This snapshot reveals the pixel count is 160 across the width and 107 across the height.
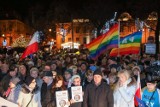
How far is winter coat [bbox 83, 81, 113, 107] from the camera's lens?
866 centimetres

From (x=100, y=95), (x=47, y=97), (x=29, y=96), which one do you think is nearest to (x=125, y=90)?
(x=100, y=95)

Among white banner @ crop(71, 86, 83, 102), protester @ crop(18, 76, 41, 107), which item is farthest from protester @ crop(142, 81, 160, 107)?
protester @ crop(18, 76, 41, 107)

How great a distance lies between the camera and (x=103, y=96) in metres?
8.66

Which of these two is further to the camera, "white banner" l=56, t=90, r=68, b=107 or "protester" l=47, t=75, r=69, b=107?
"protester" l=47, t=75, r=69, b=107

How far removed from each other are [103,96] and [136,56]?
11.4 meters

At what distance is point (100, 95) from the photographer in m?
8.68

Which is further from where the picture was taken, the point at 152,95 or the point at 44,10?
the point at 44,10

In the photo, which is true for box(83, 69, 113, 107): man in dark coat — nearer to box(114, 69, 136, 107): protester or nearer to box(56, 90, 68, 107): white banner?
box(114, 69, 136, 107): protester

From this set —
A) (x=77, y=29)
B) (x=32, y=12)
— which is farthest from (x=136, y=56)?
(x=77, y=29)

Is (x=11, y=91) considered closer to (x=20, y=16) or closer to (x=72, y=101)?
(x=72, y=101)

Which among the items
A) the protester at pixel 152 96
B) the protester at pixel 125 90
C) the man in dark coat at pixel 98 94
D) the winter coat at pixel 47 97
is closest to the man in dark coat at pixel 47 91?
the winter coat at pixel 47 97

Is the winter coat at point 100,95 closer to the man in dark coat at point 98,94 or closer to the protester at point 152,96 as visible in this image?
the man in dark coat at point 98,94

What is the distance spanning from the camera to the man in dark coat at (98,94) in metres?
8.66

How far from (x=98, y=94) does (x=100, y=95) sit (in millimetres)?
53
